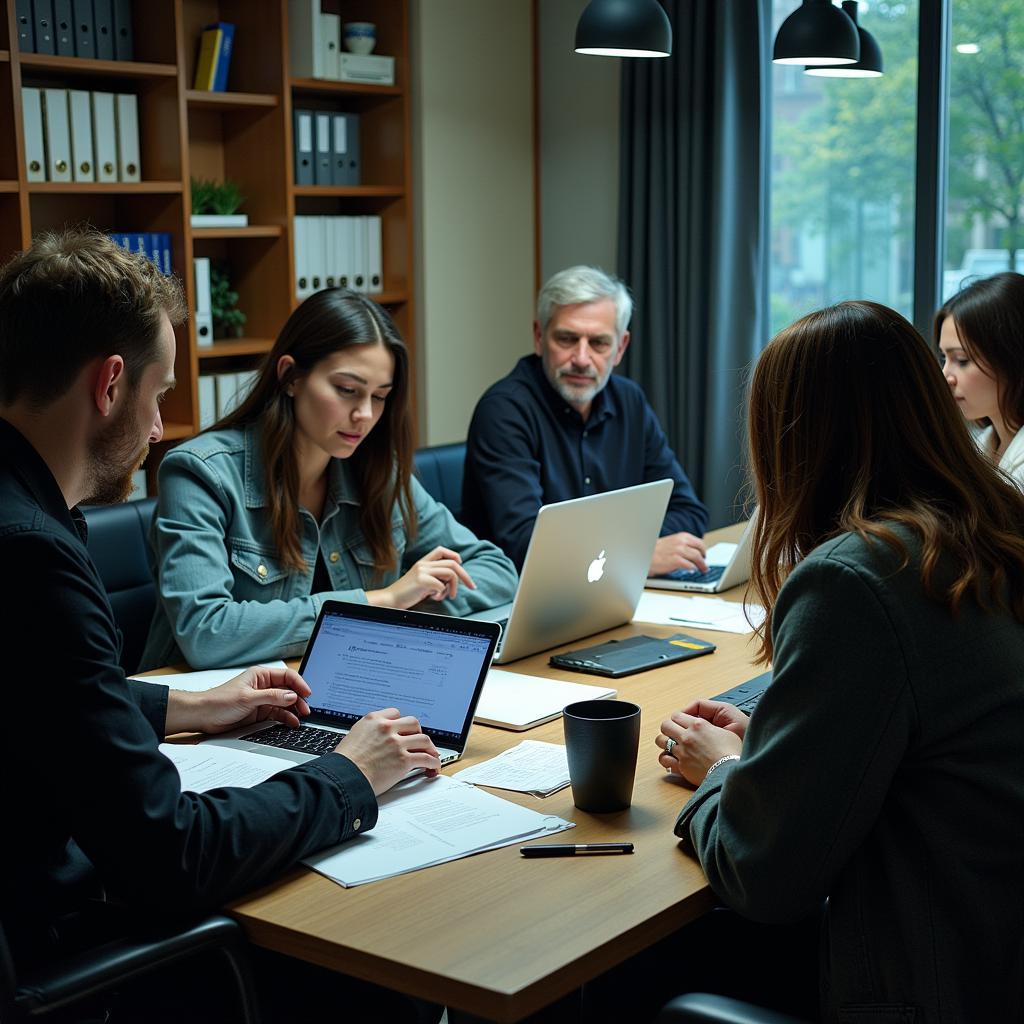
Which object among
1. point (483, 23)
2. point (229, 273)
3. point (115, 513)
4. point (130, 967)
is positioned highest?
point (483, 23)

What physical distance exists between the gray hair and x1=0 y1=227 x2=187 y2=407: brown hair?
192 cm

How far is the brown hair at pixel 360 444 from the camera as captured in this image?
2.29 m

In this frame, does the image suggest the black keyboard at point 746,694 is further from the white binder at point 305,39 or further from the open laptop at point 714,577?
the white binder at point 305,39

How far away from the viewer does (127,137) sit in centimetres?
380

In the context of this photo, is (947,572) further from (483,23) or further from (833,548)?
(483,23)

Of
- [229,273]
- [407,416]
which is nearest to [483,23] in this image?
[229,273]

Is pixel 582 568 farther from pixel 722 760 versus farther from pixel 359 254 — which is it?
pixel 359 254

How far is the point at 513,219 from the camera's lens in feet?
16.0

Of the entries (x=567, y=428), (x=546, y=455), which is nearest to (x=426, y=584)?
(x=546, y=455)

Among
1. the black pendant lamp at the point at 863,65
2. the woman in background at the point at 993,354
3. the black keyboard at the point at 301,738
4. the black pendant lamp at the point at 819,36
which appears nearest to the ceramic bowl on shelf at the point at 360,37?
the black pendant lamp at the point at 863,65

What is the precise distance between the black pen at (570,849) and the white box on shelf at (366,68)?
132 inches

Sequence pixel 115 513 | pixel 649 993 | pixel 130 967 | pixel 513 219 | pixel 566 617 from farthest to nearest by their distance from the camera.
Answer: pixel 513 219, pixel 115 513, pixel 566 617, pixel 649 993, pixel 130 967

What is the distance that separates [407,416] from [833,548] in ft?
4.45

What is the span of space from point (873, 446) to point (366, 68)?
11.1 ft
